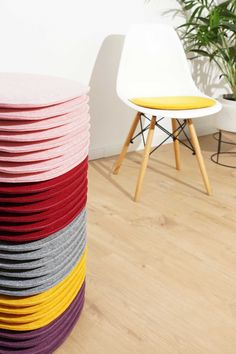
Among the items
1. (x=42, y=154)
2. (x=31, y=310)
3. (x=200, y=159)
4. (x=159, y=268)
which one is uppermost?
(x=42, y=154)

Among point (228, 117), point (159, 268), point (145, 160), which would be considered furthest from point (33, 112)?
point (228, 117)

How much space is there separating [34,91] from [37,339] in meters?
0.55

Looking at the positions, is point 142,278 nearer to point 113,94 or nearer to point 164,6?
point 113,94

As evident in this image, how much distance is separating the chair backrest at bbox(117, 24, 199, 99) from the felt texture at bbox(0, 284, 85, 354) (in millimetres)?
1340

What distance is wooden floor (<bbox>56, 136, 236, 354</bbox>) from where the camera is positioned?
3.51 feet

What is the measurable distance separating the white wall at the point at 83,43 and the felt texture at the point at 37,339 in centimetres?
131

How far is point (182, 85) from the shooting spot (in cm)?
227

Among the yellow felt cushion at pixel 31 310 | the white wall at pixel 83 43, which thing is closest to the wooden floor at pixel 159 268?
the yellow felt cushion at pixel 31 310

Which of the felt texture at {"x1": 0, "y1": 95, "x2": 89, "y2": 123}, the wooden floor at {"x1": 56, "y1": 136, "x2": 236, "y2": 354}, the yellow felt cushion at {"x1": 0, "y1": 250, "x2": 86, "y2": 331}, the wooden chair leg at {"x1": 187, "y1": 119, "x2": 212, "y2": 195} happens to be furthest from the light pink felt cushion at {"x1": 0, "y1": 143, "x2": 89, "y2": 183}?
the wooden chair leg at {"x1": 187, "y1": 119, "x2": 212, "y2": 195}

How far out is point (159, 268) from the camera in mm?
1391

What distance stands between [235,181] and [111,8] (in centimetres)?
117

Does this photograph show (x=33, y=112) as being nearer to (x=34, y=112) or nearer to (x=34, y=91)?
(x=34, y=112)

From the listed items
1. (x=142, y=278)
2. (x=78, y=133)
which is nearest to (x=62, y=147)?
(x=78, y=133)

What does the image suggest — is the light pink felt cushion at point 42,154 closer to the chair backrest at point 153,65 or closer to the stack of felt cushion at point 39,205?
the stack of felt cushion at point 39,205
